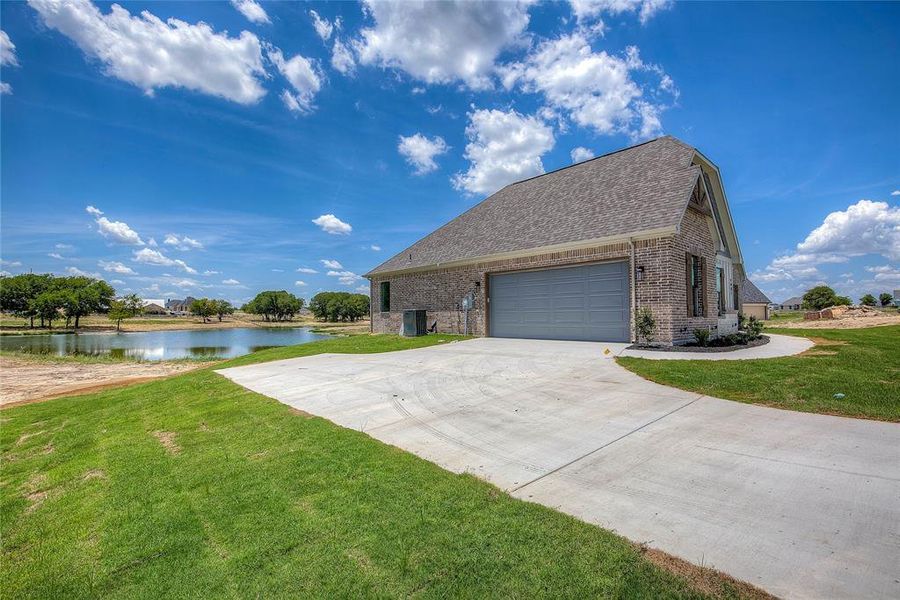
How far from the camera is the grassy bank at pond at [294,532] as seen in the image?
6.97 ft

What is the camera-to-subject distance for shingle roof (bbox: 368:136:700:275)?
38.2 ft

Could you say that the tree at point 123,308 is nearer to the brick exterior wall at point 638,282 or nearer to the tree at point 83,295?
the tree at point 83,295

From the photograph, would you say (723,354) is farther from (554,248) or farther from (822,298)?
(822,298)

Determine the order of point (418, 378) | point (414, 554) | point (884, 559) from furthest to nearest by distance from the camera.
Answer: point (418, 378) < point (414, 554) < point (884, 559)

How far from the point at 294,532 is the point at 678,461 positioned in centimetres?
327

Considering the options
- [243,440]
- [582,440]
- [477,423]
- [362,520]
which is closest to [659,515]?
[582,440]

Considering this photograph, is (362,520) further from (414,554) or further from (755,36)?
(755,36)

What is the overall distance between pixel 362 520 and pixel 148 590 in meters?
1.22

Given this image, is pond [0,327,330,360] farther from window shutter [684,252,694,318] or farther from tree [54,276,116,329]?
window shutter [684,252,694,318]

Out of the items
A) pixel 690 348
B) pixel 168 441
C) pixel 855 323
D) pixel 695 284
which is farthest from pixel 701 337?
pixel 855 323

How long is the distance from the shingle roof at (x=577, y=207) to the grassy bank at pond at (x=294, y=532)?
9801mm

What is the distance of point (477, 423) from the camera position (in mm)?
4980

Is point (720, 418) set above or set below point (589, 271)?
below

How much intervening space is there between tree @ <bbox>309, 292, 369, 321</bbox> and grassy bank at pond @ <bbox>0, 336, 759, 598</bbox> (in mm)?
90102
